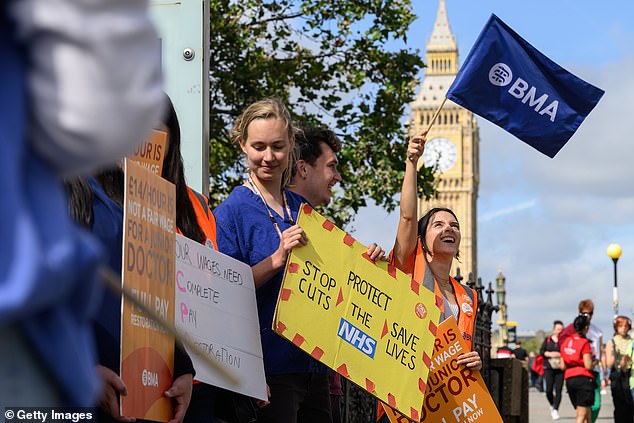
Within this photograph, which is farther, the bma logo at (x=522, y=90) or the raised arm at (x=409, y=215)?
the bma logo at (x=522, y=90)

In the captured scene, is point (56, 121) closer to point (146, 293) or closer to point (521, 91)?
point (146, 293)

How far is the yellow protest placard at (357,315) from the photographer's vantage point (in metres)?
4.50

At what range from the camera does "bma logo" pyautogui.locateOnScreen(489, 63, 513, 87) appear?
6953mm

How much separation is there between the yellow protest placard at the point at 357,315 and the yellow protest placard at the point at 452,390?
521mm

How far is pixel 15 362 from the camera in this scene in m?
1.61

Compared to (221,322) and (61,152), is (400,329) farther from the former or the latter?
(61,152)

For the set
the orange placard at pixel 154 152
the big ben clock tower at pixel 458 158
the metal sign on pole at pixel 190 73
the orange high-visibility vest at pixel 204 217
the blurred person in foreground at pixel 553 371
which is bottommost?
the blurred person in foreground at pixel 553 371

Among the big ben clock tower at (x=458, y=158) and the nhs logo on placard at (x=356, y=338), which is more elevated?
the big ben clock tower at (x=458, y=158)

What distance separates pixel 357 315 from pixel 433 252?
1411 mm

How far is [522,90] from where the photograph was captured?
7.05 metres

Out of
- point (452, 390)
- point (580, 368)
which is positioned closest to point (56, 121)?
point (452, 390)

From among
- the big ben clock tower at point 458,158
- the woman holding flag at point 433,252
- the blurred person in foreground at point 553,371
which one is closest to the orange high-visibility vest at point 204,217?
the woman holding flag at point 433,252

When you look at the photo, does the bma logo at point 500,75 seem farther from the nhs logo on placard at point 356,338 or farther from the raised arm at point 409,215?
the nhs logo on placard at point 356,338

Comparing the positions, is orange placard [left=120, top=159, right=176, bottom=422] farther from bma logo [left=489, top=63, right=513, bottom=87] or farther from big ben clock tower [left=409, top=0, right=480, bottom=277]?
big ben clock tower [left=409, top=0, right=480, bottom=277]
